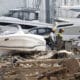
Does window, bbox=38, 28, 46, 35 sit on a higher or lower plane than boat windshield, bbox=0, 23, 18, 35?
lower

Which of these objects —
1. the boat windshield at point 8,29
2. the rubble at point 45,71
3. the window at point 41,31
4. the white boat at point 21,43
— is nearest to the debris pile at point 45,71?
the rubble at point 45,71

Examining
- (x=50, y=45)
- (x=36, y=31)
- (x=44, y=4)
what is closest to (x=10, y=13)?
(x=44, y=4)

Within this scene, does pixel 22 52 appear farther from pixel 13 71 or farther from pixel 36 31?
pixel 36 31

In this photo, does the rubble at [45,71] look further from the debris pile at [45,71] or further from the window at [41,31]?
the window at [41,31]

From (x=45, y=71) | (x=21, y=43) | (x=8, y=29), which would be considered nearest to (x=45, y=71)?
(x=45, y=71)

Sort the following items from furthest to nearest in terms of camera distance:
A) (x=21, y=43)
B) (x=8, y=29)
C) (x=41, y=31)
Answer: (x=41, y=31)
(x=8, y=29)
(x=21, y=43)

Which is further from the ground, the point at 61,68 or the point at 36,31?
the point at 61,68

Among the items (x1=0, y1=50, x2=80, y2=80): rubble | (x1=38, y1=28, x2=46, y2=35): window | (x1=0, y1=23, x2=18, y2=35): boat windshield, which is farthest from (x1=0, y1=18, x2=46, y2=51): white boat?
(x1=38, y1=28, x2=46, y2=35): window

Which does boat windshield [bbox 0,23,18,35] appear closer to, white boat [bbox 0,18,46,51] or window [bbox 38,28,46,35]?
window [bbox 38,28,46,35]

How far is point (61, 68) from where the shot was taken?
934 centimetres

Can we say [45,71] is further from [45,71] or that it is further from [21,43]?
[21,43]

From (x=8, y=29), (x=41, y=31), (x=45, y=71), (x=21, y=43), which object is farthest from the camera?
(x=41, y=31)

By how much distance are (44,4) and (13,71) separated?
16.9 meters

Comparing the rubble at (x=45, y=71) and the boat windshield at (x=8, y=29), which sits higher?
the rubble at (x=45, y=71)
